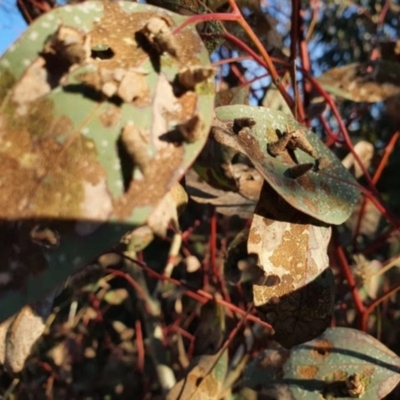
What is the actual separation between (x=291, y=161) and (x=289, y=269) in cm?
11

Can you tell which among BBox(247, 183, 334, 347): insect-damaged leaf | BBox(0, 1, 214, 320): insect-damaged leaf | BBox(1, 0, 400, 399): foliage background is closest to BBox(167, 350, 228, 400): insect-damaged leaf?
BBox(1, 0, 400, 399): foliage background

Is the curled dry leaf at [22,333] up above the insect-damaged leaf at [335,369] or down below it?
above

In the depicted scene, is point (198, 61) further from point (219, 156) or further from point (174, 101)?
point (219, 156)

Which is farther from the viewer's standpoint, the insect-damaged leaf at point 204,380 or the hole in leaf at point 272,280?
the insect-damaged leaf at point 204,380

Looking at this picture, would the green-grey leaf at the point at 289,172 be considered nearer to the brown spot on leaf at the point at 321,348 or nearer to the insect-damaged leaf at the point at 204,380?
the brown spot on leaf at the point at 321,348

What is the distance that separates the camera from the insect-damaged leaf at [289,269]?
652 mm

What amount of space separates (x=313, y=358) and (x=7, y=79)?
0.58 metres

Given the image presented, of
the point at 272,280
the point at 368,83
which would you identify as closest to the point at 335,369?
the point at 272,280

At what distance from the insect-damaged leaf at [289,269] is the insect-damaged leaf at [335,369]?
6.5 inches

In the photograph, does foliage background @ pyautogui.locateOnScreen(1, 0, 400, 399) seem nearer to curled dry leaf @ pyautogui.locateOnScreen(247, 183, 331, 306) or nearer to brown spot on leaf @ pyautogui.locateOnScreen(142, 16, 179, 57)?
curled dry leaf @ pyautogui.locateOnScreen(247, 183, 331, 306)

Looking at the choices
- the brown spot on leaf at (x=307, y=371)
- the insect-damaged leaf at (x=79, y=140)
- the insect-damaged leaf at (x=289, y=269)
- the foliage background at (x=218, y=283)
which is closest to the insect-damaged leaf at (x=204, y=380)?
the foliage background at (x=218, y=283)

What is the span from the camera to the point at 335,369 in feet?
2.81

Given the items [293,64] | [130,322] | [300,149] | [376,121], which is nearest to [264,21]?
[293,64]

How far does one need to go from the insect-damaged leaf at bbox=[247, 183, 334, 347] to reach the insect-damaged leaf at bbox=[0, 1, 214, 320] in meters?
0.20
